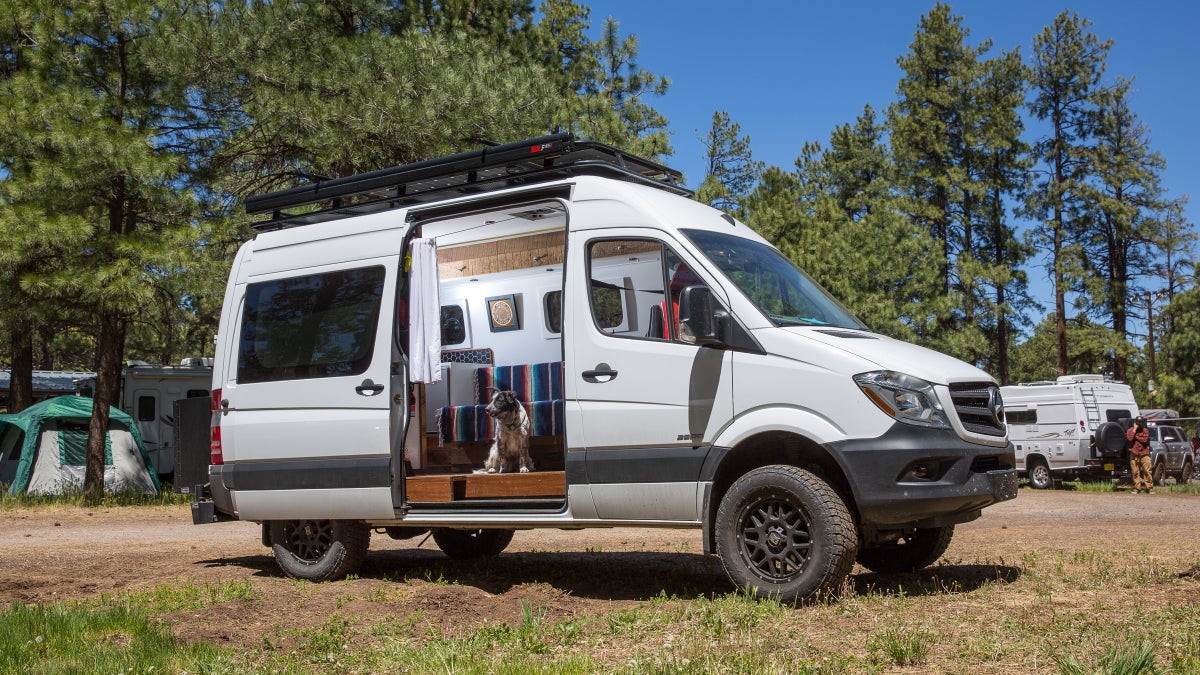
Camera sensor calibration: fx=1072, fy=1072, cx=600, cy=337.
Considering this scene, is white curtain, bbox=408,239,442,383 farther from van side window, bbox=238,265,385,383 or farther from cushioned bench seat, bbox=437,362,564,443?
cushioned bench seat, bbox=437,362,564,443

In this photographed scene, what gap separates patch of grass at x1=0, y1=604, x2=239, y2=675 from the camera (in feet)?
16.2

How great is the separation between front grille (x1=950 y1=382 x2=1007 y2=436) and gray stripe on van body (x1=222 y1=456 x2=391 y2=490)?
4.05 m

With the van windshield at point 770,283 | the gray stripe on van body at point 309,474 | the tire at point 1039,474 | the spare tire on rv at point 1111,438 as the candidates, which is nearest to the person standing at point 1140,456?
the spare tire on rv at point 1111,438

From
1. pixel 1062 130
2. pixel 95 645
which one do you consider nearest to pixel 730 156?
pixel 1062 130

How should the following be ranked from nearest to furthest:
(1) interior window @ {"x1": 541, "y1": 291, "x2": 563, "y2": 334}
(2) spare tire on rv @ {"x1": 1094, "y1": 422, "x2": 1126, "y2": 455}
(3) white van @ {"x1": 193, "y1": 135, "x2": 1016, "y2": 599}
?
(3) white van @ {"x1": 193, "y1": 135, "x2": 1016, "y2": 599} → (1) interior window @ {"x1": 541, "y1": 291, "x2": 563, "y2": 334} → (2) spare tire on rv @ {"x1": 1094, "y1": 422, "x2": 1126, "y2": 455}

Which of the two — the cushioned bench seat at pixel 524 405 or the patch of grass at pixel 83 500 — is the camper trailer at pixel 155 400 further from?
the cushioned bench seat at pixel 524 405

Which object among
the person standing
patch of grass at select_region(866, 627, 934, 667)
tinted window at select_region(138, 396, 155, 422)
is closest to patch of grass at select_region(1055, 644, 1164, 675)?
patch of grass at select_region(866, 627, 934, 667)

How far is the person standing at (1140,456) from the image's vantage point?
74.8ft

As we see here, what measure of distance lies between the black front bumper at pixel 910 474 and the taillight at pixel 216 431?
17.1ft

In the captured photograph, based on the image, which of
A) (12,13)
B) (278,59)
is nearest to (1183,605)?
(278,59)

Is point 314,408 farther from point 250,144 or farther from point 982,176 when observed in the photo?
point 982,176

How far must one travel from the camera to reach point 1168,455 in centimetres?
2672

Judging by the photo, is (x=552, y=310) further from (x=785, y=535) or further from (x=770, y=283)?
(x=785, y=535)

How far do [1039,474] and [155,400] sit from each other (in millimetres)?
20606
